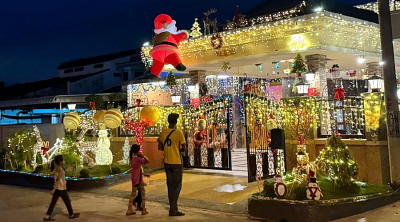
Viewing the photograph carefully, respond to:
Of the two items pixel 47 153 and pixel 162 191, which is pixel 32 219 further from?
pixel 47 153

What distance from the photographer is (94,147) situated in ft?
41.3

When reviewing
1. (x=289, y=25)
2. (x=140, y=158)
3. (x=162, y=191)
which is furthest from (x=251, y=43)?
(x=140, y=158)

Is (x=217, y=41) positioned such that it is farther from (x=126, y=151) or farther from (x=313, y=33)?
(x=126, y=151)

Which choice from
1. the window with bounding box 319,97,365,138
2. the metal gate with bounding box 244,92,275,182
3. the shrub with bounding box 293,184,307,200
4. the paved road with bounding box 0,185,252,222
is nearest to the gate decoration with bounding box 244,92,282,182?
the metal gate with bounding box 244,92,275,182

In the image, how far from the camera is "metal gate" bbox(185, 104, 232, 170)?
36.8 feet

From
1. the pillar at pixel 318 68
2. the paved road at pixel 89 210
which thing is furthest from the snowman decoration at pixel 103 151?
the pillar at pixel 318 68

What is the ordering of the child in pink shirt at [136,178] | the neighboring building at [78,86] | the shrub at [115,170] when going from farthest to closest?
the neighboring building at [78,86]
the shrub at [115,170]
the child in pink shirt at [136,178]

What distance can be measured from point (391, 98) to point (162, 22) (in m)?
6.93

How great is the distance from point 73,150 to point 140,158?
5.23m

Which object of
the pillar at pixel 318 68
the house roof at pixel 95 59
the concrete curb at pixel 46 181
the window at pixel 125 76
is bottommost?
the concrete curb at pixel 46 181

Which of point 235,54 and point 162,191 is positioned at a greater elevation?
point 235,54

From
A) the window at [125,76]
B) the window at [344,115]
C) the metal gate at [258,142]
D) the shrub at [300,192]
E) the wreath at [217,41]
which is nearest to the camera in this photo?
the shrub at [300,192]

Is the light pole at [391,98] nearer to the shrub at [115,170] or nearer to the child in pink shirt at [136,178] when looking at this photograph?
the child in pink shirt at [136,178]

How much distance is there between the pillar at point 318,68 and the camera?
11830 mm
